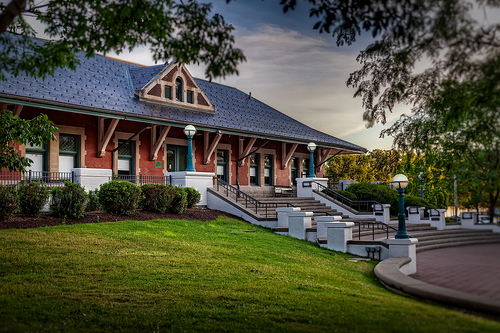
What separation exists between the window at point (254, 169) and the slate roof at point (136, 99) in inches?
87.5

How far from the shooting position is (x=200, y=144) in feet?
75.6

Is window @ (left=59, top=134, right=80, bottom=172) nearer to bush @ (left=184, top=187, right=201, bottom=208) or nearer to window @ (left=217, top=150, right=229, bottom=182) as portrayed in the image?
bush @ (left=184, top=187, right=201, bottom=208)

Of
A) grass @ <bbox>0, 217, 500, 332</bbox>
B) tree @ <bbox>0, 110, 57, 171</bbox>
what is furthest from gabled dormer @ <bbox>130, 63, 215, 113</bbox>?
tree @ <bbox>0, 110, 57, 171</bbox>

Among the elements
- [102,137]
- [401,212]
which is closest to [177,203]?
[102,137]

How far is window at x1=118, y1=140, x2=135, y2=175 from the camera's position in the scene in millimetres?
19884

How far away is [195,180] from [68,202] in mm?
6377

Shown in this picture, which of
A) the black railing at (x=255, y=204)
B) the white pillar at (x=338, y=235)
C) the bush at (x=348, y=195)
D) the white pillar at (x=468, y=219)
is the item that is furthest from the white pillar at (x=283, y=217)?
the white pillar at (x=468, y=219)

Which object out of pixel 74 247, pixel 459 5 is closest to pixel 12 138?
pixel 74 247

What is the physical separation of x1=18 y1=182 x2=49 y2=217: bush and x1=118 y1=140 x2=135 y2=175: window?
6585mm

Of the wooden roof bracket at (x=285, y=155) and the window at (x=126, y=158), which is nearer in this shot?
the window at (x=126, y=158)

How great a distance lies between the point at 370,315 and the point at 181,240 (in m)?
7.31

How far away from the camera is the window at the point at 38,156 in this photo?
55.2ft

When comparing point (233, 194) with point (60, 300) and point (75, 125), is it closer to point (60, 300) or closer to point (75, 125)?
point (75, 125)

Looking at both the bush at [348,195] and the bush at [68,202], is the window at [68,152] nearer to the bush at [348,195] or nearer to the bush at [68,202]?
the bush at [68,202]
